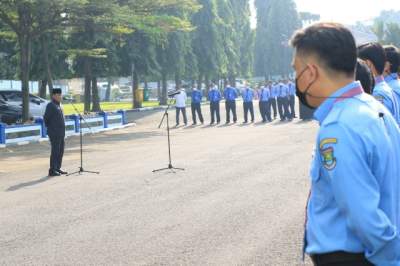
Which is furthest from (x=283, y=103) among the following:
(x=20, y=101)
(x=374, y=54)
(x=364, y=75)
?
(x=364, y=75)

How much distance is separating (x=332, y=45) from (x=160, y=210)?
679 cm

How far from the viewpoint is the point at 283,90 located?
32062 mm

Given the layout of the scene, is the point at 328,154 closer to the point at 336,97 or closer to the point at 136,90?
the point at 336,97

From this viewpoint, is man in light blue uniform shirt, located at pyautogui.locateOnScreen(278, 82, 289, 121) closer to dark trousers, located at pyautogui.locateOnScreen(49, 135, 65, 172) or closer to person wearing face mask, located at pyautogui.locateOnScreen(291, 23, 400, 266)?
dark trousers, located at pyautogui.locateOnScreen(49, 135, 65, 172)

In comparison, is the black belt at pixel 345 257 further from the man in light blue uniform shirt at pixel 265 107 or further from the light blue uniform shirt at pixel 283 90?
the light blue uniform shirt at pixel 283 90

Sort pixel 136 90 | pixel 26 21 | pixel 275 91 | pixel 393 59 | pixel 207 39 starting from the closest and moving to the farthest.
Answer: pixel 393 59, pixel 26 21, pixel 275 91, pixel 136 90, pixel 207 39

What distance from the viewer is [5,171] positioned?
49.8ft

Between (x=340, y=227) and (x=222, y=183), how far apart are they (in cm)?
897

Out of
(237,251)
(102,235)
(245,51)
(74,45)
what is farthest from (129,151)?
(245,51)

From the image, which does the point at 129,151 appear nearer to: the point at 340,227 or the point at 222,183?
the point at 222,183

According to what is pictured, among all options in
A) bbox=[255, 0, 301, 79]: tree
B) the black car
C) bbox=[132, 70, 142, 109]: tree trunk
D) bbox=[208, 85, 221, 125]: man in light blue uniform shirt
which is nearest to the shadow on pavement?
the black car

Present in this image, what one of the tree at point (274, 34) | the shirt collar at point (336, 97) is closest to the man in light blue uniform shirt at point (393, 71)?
the shirt collar at point (336, 97)

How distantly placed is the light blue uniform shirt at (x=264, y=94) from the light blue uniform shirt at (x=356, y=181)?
28905 mm

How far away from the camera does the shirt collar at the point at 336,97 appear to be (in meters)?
2.66
